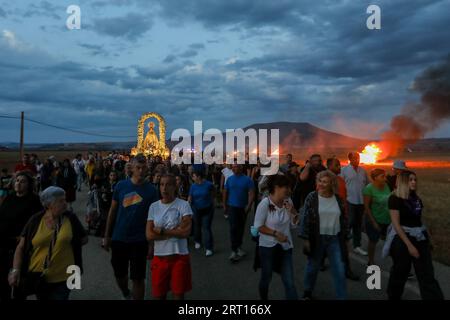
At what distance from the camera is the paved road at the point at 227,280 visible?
17.5 feet

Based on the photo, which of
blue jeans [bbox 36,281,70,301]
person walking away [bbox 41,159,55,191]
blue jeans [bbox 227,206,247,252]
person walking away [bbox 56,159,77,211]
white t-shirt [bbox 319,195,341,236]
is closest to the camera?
blue jeans [bbox 36,281,70,301]

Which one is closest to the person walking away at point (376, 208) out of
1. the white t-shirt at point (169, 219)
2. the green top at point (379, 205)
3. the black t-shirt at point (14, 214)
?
the green top at point (379, 205)

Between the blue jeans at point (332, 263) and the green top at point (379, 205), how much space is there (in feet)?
5.96

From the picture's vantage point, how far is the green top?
20.9 feet

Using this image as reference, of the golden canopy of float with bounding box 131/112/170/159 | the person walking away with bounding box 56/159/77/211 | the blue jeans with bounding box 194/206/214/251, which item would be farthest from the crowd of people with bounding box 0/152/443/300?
the golden canopy of float with bounding box 131/112/170/159

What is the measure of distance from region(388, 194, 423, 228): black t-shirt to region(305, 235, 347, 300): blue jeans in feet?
2.62

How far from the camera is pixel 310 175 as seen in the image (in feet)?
25.5

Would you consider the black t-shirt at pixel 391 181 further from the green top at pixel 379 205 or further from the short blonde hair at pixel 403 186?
the short blonde hair at pixel 403 186

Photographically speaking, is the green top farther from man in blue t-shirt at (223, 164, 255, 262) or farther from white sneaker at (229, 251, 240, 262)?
white sneaker at (229, 251, 240, 262)
